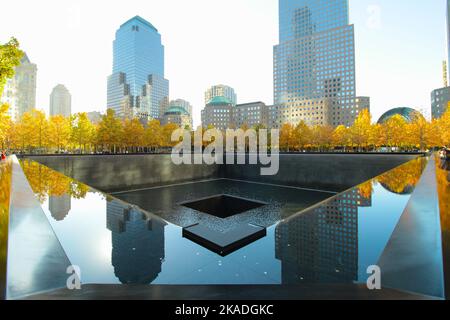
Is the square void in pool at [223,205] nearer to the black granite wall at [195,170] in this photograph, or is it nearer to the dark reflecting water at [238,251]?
the black granite wall at [195,170]

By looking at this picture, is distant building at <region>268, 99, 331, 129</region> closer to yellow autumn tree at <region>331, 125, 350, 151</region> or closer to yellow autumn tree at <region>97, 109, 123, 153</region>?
yellow autumn tree at <region>331, 125, 350, 151</region>

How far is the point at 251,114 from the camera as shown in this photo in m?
123

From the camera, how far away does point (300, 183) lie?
Answer: 83.4ft

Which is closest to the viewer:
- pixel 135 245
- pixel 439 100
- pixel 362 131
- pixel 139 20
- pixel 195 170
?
pixel 135 245

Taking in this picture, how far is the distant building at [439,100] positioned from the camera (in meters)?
91.9

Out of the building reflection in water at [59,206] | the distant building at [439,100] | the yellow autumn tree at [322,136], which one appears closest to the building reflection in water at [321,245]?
the building reflection in water at [59,206]

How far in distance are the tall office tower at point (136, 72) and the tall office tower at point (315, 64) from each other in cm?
8557

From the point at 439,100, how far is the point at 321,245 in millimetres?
126530

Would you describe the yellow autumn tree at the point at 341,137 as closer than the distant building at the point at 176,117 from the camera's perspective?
Yes

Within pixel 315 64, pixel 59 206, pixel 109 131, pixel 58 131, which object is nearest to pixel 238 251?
pixel 59 206

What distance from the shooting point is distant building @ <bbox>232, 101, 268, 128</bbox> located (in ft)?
397

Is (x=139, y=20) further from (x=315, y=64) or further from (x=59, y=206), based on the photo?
(x=59, y=206)
